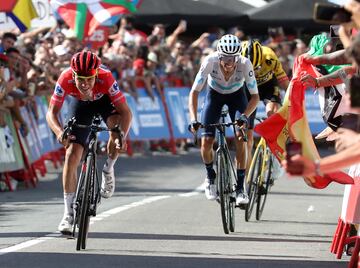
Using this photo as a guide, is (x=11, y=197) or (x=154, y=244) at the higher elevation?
(x=154, y=244)

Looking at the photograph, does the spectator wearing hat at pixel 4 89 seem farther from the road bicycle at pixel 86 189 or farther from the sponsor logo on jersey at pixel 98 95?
the road bicycle at pixel 86 189

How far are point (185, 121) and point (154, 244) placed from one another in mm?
16396

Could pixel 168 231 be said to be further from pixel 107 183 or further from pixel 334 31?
pixel 334 31

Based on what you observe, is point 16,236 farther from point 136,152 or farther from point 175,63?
point 175,63

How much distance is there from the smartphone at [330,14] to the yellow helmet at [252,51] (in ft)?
24.9

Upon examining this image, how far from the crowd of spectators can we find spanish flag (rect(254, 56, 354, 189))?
769 cm

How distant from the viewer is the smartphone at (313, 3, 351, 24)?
898 centimetres

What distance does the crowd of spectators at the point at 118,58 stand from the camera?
20688 mm

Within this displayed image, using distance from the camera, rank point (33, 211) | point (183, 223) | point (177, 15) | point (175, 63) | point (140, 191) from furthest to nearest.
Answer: point (177, 15)
point (175, 63)
point (140, 191)
point (33, 211)
point (183, 223)

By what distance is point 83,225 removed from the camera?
41.4 feet

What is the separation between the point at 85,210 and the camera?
41.8ft

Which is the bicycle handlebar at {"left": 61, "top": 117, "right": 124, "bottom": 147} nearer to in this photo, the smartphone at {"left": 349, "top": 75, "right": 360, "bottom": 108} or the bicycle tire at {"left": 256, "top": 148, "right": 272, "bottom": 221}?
the bicycle tire at {"left": 256, "top": 148, "right": 272, "bottom": 221}

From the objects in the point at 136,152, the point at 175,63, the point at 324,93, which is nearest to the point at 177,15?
the point at 175,63

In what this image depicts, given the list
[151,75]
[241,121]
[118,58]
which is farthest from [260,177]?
[151,75]
